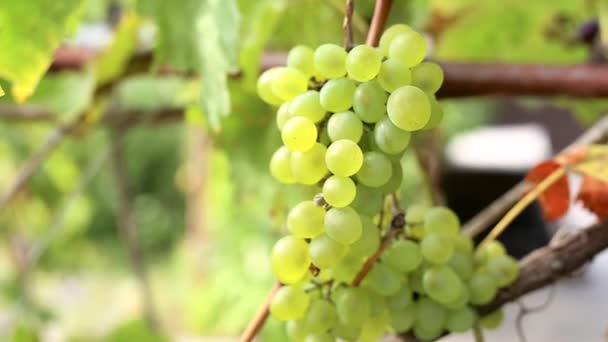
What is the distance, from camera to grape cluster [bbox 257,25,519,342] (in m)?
0.18

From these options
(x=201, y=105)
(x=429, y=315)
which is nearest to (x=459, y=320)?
(x=429, y=315)

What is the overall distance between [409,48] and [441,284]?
0.08m

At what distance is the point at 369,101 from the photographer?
0.59ft

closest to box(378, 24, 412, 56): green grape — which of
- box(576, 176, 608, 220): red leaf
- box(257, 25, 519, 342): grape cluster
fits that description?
box(257, 25, 519, 342): grape cluster

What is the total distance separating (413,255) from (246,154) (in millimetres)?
244

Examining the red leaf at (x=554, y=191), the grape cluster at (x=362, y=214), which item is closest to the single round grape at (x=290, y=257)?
the grape cluster at (x=362, y=214)

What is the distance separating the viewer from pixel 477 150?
1188mm

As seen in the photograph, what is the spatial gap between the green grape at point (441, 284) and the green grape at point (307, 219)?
0.16 ft

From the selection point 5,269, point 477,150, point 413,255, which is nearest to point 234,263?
point 477,150

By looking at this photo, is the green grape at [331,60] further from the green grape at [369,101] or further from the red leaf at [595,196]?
the red leaf at [595,196]

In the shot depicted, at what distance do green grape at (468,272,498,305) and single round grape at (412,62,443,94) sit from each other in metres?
0.08

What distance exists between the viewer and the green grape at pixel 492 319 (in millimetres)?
248

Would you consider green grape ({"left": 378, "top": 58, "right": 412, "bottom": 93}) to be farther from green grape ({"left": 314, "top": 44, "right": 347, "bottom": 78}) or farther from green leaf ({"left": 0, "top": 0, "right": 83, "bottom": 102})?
green leaf ({"left": 0, "top": 0, "right": 83, "bottom": 102})

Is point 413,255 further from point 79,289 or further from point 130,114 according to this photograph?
point 79,289
